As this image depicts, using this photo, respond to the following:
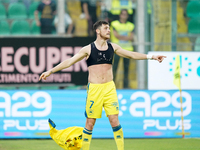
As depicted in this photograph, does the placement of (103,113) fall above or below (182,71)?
below

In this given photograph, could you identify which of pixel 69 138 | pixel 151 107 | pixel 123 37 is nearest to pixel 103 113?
pixel 151 107

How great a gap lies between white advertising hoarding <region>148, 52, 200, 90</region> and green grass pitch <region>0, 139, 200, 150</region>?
1.29m

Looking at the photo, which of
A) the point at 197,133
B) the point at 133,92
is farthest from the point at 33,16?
the point at 197,133

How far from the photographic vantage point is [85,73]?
9.32 meters

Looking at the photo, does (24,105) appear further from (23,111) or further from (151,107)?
(151,107)

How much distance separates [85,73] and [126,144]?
6.96 ft

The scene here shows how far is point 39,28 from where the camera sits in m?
9.49

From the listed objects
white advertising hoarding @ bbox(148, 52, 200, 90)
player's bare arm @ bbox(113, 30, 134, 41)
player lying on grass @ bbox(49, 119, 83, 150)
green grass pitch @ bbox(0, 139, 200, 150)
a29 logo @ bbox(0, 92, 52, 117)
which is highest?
player's bare arm @ bbox(113, 30, 134, 41)

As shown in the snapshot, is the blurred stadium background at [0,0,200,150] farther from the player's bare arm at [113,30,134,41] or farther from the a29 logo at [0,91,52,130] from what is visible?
the player's bare arm at [113,30,134,41]

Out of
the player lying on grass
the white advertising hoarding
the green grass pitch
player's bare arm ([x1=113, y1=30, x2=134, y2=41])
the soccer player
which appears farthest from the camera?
player's bare arm ([x1=113, y1=30, x2=134, y2=41])

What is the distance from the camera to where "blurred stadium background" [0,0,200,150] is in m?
8.75

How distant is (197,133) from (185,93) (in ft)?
2.90

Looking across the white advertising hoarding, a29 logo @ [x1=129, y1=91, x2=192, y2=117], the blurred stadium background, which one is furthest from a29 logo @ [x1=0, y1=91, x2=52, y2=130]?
the white advertising hoarding

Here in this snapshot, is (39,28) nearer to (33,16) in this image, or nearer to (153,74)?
(33,16)
